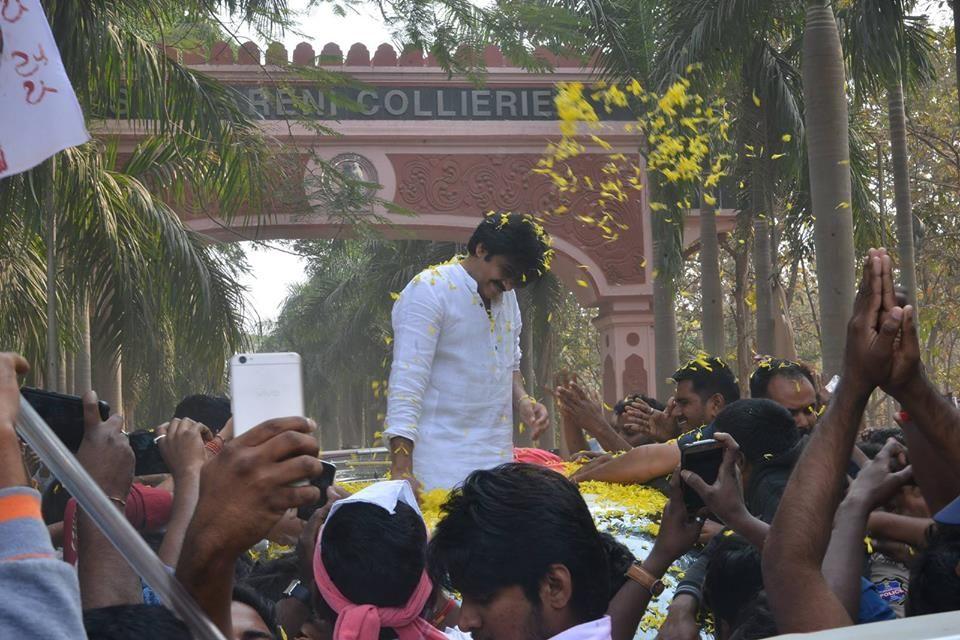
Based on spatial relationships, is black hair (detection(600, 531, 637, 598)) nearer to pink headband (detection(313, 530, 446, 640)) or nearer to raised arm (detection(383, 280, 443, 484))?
pink headband (detection(313, 530, 446, 640))

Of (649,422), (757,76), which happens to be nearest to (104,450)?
(649,422)

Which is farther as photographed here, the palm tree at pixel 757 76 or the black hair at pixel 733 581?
the palm tree at pixel 757 76

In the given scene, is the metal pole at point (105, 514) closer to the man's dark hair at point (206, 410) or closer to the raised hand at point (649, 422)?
the man's dark hair at point (206, 410)

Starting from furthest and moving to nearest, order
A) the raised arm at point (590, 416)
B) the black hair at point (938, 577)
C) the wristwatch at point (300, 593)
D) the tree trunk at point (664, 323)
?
the tree trunk at point (664, 323), the raised arm at point (590, 416), the wristwatch at point (300, 593), the black hair at point (938, 577)

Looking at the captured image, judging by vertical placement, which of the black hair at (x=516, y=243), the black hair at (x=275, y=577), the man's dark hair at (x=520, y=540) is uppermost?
the black hair at (x=516, y=243)

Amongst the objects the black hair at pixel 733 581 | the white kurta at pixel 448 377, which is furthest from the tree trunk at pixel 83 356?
the black hair at pixel 733 581

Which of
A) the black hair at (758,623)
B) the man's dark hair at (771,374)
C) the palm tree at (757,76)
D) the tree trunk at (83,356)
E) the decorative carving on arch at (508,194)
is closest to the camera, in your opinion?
the black hair at (758,623)

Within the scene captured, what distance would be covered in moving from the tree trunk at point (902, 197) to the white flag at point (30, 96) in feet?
38.0

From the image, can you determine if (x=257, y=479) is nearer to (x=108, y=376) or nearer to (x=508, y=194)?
(x=108, y=376)

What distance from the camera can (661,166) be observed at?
488 inches

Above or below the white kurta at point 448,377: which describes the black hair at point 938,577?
below

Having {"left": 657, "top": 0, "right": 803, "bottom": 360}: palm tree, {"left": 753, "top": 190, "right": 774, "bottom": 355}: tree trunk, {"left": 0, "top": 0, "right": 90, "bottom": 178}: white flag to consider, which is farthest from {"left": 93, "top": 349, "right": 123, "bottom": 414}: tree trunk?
{"left": 0, "top": 0, "right": 90, "bottom": 178}: white flag

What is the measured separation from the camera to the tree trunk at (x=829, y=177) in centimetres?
970

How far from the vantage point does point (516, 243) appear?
5.22 metres
